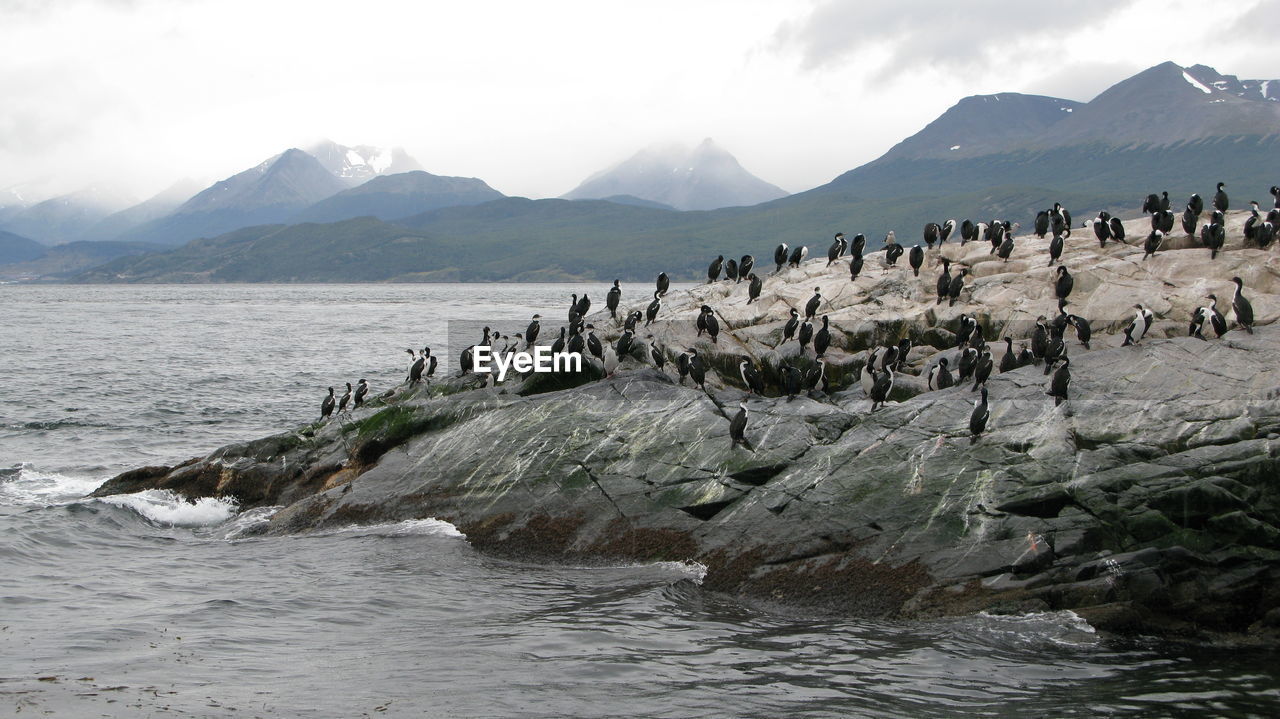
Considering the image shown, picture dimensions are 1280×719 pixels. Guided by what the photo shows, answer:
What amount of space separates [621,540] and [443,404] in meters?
6.17

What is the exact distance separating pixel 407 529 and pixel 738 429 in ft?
21.1

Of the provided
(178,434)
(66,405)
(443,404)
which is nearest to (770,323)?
(443,404)

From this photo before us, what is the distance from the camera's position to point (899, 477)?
1515 cm

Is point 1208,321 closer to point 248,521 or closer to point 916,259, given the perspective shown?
point 916,259

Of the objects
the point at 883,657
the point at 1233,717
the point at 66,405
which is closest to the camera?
the point at 1233,717

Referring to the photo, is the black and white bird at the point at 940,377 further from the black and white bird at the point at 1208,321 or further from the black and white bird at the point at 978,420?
the black and white bird at the point at 1208,321

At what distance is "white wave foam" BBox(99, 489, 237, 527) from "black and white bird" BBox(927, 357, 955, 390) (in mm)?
14853

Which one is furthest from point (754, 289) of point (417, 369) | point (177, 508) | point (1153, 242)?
point (177, 508)

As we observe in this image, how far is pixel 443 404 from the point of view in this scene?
67.5 feet

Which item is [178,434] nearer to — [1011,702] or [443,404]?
[443,404]

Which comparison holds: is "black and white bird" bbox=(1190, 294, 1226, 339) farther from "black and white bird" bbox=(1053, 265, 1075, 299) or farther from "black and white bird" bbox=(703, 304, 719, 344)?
"black and white bird" bbox=(703, 304, 719, 344)

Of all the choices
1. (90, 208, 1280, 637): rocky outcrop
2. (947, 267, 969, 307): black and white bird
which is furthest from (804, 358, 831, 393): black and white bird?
(947, 267, 969, 307): black and white bird

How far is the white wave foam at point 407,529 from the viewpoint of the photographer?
1771cm

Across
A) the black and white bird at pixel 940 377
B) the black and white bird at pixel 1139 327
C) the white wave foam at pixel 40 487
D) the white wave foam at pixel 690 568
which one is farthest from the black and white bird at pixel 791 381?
the white wave foam at pixel 40 487
